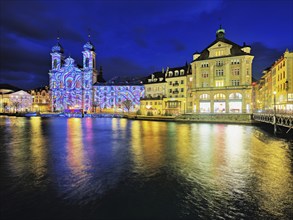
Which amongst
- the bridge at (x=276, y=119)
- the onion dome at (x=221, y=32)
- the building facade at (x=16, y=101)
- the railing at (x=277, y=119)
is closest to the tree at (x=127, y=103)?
the onion dome at (x=221, y=32)

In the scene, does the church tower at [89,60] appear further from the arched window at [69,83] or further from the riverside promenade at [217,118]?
the riverside promenade at [217,118]

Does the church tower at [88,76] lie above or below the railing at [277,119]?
above

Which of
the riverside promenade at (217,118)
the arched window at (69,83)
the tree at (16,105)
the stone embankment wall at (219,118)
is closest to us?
the riverside promenade at (217,118)

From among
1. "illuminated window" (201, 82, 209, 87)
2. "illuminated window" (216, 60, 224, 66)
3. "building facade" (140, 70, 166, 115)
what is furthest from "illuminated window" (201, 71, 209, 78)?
"building facade" (140, 70, 166, 115)

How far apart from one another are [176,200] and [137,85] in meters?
92.4

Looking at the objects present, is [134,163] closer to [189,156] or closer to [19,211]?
[189,156]

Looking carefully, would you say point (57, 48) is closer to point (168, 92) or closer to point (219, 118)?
point (168, 92)

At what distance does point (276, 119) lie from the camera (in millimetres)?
39125

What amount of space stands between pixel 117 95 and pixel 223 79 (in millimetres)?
55621

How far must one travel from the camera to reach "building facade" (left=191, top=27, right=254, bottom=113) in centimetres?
6197

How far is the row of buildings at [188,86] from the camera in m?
61.8

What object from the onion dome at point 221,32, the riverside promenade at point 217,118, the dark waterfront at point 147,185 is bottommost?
the dark waterfront at point 147,185

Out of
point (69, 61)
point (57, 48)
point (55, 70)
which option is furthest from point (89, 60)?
point (57, 48)

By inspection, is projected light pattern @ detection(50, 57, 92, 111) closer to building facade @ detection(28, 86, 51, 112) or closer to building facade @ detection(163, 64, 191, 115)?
building facade @ detection(28, 86, 51, 112)
